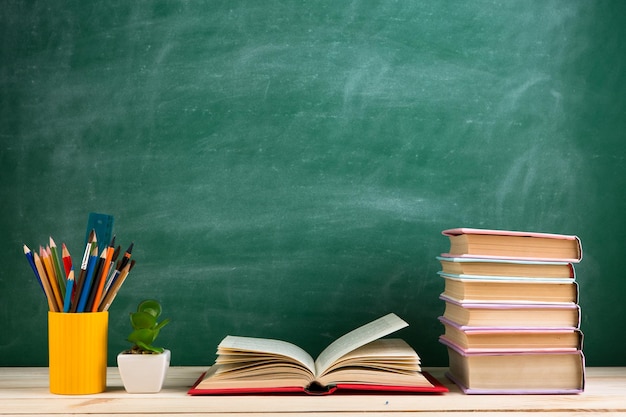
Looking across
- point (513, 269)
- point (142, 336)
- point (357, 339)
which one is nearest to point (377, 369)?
point (357, 339)

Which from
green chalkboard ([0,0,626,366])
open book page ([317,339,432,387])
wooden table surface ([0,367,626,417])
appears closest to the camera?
wooden table surface ([0,367,626,417])

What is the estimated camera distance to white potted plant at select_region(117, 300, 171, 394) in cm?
104

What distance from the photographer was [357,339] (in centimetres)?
110

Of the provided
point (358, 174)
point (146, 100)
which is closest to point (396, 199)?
point (358, 174)

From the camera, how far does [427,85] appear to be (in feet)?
4.56

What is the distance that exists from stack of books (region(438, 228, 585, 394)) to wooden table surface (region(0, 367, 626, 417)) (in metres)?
0.03

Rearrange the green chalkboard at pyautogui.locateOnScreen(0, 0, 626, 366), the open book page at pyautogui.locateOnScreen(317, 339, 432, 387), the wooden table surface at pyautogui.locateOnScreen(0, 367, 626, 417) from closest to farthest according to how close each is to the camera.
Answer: the wooden table surface at pyautogui.locateOnScreen(0, 367, 626, 417), the open book page at pyautogui.locateOnScreen(317, 339, 432, 387), the green chalkboard at pyautogui.locateOnScreen(0, 0, 626, 366)

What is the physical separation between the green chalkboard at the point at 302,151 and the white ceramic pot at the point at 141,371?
29 cm

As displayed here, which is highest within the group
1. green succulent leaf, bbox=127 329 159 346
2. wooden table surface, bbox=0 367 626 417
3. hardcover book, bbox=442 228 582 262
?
hardcover book, bbox=442 228 582 262

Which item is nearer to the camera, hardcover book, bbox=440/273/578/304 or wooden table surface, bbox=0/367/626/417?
wooden table surface, bbox=0/367/626/417

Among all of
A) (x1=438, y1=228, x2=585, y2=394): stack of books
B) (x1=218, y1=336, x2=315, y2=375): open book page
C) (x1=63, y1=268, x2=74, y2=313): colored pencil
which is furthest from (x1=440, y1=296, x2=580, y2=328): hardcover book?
(x1=63, y1=268, x2=74, y2=313): colored pencil

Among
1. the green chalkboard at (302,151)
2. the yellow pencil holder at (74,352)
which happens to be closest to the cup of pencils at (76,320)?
the yellow pencil holder at (74,352)

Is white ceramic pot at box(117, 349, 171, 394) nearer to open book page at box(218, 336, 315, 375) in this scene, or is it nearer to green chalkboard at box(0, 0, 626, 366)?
open book page at box(218, 336, 315, 375)

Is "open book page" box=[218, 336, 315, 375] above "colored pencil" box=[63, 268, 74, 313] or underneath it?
underneath
